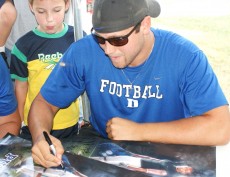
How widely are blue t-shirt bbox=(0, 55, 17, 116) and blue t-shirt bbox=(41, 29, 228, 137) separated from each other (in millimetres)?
152

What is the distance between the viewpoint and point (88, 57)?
1.47 metres

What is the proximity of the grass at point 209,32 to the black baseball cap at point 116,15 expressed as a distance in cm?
250

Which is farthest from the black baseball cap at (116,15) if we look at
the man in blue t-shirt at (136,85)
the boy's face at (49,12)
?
the boy's face at (49,12)

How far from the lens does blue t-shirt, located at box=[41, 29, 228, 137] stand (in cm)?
133

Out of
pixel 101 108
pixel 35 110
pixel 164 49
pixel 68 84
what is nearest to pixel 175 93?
pixel 164 49

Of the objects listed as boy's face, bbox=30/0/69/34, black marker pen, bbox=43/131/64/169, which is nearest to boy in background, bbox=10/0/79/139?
boy's face, bbox=30/0/69/34

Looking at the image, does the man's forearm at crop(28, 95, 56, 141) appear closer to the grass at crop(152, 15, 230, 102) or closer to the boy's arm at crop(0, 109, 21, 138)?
the boy's arm at crop(0, 109, 21, 138)

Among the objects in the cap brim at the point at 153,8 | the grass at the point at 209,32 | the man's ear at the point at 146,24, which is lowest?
the grass at the point at 209,32

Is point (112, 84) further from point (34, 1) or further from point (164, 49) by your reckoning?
point (34, 1)

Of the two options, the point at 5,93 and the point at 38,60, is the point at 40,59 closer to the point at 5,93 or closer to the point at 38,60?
the point at 38,60

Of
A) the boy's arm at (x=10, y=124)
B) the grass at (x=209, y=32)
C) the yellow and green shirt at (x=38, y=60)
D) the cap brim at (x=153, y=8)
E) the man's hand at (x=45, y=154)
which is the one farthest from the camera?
the grass at (x=209, y=32)

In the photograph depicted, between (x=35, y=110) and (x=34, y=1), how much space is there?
2.07 feet

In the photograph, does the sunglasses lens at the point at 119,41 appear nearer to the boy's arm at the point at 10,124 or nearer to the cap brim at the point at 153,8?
the cap brim at the point at 153,8

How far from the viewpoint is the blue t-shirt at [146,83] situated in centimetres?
133
